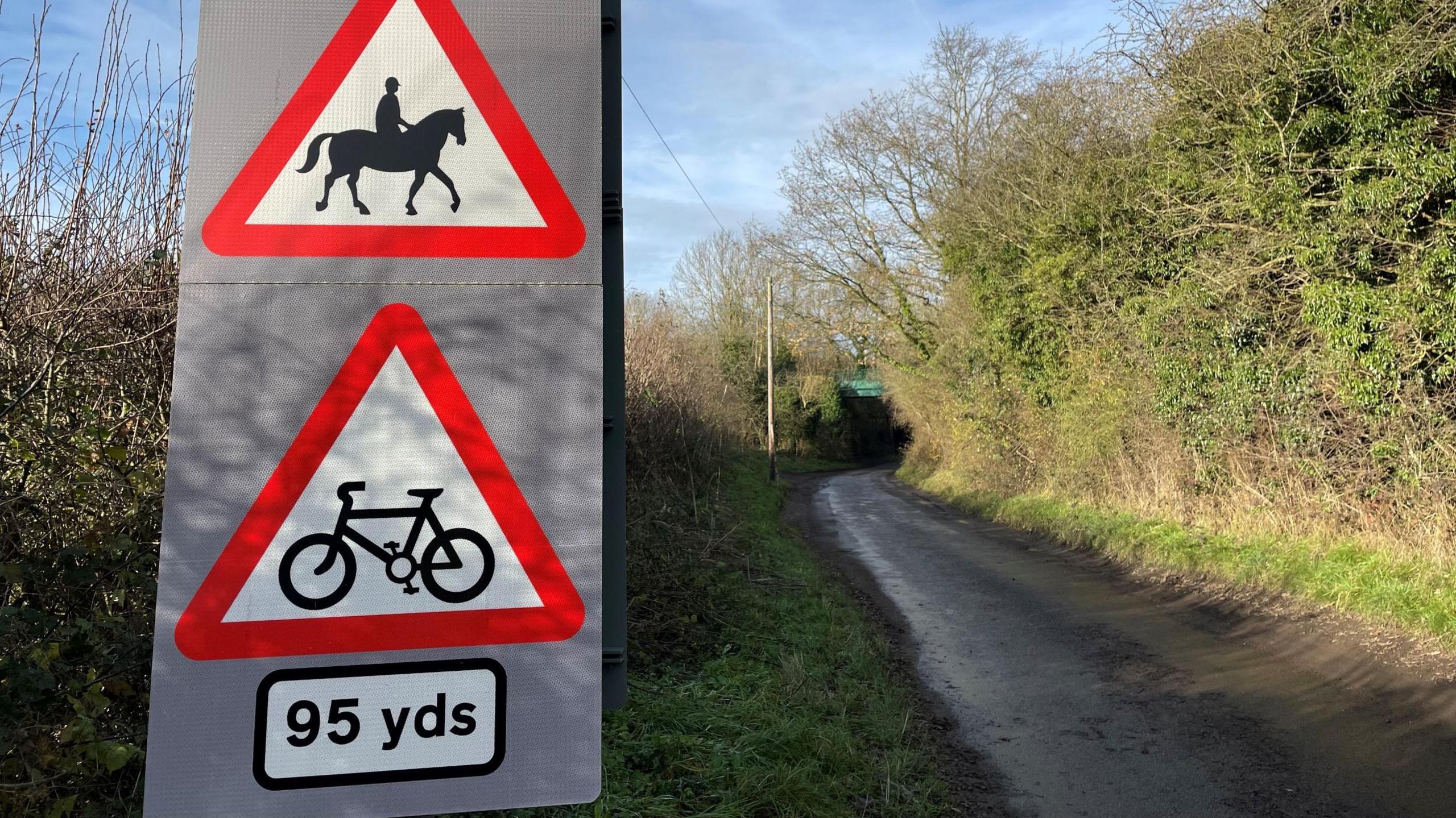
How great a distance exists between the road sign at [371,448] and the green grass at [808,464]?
36555mm

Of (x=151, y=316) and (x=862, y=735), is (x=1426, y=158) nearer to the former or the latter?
(x=862, y=735)

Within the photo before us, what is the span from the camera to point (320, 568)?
1.38 metres

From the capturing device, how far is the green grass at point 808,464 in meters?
39.7

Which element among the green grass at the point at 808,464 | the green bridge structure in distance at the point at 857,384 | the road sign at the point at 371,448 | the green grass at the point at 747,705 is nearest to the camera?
the road sign at the point at 371,448

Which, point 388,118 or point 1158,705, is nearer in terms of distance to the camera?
point 388,118

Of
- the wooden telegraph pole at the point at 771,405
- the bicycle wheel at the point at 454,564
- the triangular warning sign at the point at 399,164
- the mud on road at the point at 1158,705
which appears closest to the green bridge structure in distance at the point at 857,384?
the wooden telegraph pole at the point at 771,405

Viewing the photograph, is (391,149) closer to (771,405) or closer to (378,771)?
(378,771)

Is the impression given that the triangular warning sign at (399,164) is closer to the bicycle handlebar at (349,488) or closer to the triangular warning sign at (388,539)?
the triangular warning sign at (388,539)

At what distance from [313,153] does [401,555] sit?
0.65m

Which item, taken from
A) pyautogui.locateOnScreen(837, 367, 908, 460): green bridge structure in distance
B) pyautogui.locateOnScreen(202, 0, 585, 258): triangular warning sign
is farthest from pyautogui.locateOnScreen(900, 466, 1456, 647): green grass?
pyautogui.locateOnScreen(837, 367, 908, 460): green bridge structure in distance

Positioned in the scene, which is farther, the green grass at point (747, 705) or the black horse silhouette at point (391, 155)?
the green grass at point (747, 705)

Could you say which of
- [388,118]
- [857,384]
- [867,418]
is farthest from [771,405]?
[388,118]

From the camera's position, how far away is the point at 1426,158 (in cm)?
779

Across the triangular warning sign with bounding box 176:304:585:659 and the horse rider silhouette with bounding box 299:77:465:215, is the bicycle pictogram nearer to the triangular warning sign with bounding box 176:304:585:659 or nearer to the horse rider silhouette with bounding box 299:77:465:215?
the triangular warning sign with bounding box 176:304:585:659
